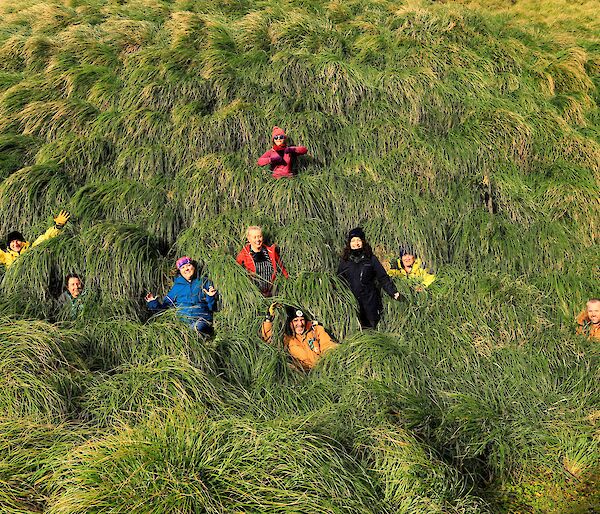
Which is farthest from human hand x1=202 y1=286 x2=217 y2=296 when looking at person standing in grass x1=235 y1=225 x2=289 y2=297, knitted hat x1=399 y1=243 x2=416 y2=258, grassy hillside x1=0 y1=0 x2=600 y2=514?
knitted hat x1=399 y1=243 x2=416 y2=258

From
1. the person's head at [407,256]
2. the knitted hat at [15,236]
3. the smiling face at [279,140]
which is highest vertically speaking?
the smiling face at [279,140]

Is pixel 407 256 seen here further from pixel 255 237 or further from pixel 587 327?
pixel 587 327

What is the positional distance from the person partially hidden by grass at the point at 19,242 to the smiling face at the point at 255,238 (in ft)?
7.71

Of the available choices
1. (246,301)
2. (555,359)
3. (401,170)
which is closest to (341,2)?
(401,170)

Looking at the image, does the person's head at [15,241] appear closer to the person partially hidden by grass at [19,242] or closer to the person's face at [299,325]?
the person partially hidden by grass at [19,242]

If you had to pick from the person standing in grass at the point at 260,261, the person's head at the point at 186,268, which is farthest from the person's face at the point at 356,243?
the person's head at the point at 186,268

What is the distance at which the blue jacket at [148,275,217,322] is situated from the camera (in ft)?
19.4

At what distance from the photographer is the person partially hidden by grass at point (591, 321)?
18.8 ft

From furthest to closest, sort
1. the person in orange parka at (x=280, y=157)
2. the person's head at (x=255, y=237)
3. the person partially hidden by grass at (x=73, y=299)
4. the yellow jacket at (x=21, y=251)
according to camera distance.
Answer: the person in orange parka at (x=280, y=157)
the yellow jacket at (x=21, y=251)
the person's head at (x=255, y=237)
the person partially hidden by grass at (x=73, y=299)

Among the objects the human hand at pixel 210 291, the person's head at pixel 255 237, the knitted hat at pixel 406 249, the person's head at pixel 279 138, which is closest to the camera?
the human hand at pixel 210 291

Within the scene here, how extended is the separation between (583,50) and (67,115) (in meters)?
8.73

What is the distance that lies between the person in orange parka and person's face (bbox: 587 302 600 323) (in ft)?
12.6

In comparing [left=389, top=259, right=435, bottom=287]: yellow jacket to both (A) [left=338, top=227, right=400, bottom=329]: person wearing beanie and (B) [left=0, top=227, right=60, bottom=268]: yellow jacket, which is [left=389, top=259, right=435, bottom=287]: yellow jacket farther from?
(B) [left=0, top=227, right=60, bottom=268]: yellow jacket

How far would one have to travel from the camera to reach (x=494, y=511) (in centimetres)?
418
